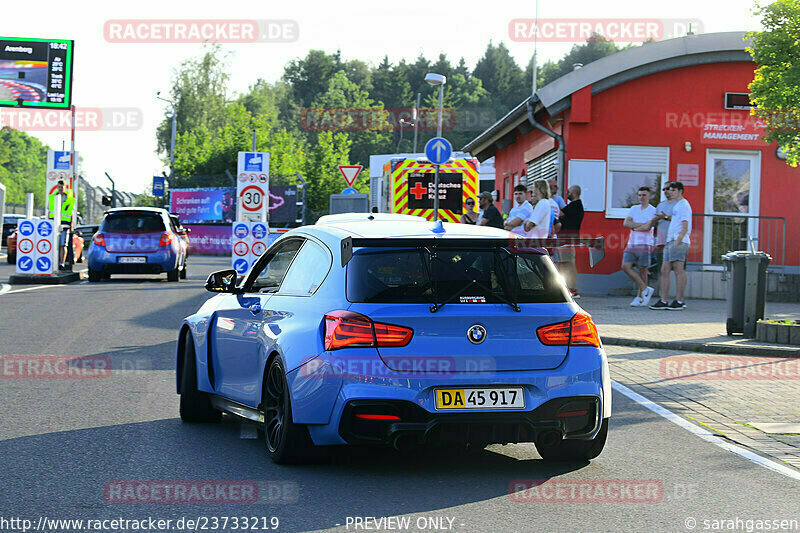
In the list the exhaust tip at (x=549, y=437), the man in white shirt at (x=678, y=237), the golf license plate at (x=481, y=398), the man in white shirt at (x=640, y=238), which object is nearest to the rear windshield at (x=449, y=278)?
the golf license plate at (x=481, y=398)

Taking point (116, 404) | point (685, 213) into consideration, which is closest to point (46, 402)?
point (116, 404)

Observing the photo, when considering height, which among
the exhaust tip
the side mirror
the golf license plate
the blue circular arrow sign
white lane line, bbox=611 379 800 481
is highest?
the blue circular arrow sign

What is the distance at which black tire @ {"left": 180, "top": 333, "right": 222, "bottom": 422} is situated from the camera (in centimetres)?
790

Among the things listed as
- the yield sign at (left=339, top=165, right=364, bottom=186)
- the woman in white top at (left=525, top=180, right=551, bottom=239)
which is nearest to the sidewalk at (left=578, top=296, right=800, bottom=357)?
the woman in white top at (left=525, top=180, right=551, bottom=239)

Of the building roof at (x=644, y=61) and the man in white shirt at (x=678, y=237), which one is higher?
the building roof at (x=644, y=61)

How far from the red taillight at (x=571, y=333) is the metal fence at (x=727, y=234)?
17532 millimetres

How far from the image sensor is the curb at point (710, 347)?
12.9m

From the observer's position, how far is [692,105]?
23.6 meters

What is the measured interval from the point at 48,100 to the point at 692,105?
1736cm

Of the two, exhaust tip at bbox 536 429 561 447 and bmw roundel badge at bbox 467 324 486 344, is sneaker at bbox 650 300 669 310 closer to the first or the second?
exhaust tip at bbox 536 429 561 447

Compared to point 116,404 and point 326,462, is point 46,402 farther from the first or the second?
point 326,462

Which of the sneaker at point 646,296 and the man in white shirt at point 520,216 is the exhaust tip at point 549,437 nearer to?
the man in white shirt at point 520,216

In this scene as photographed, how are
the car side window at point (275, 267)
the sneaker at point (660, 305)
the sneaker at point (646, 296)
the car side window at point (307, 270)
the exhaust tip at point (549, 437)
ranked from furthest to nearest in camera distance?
1. the sneaker at point (646, 296)
2. the sneaker at point (660, 305)
3. the car side window at point (275, 267)
4. the car side window at point (307, 270)
5. the exhaust tip at point (549, 437)

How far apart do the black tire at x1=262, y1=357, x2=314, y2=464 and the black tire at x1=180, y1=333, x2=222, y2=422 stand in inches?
51.1
